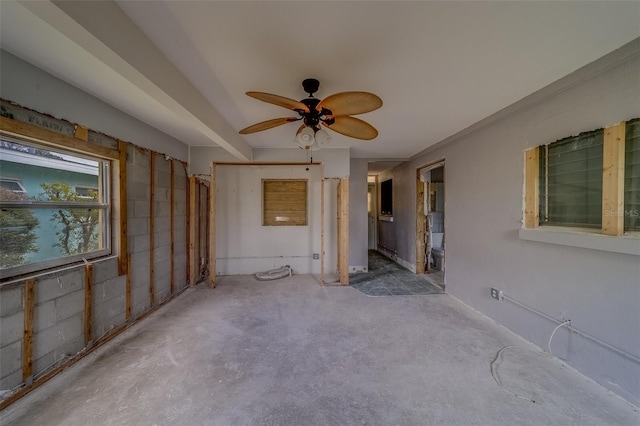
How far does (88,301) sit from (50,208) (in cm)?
89

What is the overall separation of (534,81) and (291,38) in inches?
80.7

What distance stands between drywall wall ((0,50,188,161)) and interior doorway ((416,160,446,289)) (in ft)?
14.8

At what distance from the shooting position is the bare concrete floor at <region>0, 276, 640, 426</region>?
153cm

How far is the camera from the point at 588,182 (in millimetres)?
1920

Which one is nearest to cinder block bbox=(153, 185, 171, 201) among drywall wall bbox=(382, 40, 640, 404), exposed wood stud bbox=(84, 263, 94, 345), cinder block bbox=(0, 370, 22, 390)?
exposed wood stud bbox=(84, 263, 94, 345)

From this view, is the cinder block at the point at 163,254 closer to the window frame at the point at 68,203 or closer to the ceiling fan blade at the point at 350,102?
the window frame at the point at 68,203

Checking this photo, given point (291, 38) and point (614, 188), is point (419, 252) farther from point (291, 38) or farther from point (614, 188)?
point (291, 38)

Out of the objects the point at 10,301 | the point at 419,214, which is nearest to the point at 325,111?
the point at 10,301

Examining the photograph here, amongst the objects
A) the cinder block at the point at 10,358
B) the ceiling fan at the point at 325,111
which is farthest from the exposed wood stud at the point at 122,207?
the ceiling fan at the point at 325,111

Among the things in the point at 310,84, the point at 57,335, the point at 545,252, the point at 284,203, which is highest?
the point at 310,84

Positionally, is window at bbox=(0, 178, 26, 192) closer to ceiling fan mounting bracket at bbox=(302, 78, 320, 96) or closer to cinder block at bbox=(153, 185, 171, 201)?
cinder block at bbox=(153, 185, 171, 201)

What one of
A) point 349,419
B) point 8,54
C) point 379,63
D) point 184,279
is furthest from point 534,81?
A: point 184,279

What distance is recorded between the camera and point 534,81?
2006 mm

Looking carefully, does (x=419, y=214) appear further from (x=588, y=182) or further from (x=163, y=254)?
(x=163, y=254)
